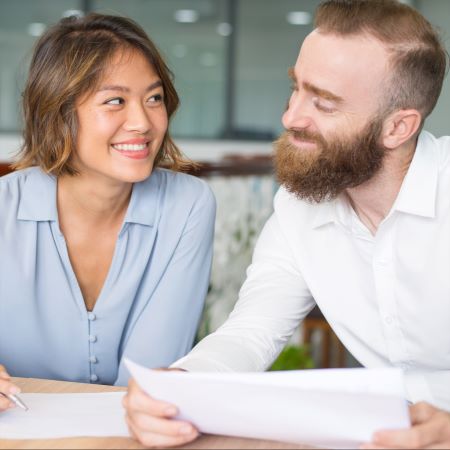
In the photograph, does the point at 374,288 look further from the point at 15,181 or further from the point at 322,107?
the point at 15,181

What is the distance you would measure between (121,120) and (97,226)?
0.30 meters

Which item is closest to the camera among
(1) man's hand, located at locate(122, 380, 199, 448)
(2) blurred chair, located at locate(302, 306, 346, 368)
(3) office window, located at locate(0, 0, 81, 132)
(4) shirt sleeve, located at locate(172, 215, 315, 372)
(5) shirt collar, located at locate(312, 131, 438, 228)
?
(1) man's hand, located at locate(122, 380, 199, 448)

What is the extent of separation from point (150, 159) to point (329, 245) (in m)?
0.52

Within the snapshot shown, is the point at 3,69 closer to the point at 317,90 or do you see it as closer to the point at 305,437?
the point at 317,90

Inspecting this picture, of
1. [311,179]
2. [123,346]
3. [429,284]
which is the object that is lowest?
[123,346]

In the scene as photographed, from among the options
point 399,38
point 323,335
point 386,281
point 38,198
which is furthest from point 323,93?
point 323,335

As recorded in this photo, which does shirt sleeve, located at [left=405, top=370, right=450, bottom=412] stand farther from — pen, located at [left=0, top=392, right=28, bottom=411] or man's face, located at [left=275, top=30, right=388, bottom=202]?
pen, located at [left=0, top=392, right=28, bottom=411]

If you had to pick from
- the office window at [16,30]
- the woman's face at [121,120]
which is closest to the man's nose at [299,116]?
the woman's face at [121,120]

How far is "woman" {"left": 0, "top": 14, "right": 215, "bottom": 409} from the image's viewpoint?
180 centimetres

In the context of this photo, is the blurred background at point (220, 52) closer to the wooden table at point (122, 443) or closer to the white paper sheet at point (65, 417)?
the white paper sheet at point (65, 417)

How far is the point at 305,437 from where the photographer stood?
1075 millimetres

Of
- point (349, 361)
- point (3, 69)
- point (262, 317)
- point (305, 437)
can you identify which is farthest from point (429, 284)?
point (3, 69)

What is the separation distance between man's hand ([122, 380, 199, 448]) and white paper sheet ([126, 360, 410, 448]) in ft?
0.05

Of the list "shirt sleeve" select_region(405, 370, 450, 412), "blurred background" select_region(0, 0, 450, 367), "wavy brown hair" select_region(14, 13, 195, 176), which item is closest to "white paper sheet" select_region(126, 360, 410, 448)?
"shirt sleeve" select_region(405, 370, 450, 412)
